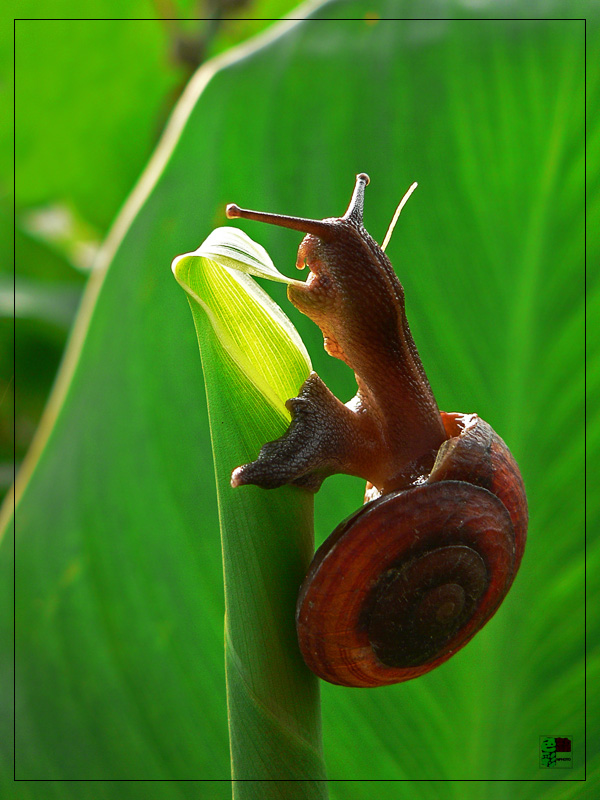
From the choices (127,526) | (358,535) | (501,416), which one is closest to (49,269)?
(127,526)

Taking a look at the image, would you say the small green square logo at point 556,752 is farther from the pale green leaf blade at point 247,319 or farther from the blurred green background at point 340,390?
the pale green leaf blade at point 247,319

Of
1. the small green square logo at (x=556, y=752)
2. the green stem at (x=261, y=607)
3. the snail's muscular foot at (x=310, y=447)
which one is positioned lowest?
the small green square logo at (x=556, y=752)

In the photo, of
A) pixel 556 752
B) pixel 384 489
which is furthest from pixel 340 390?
pixel 556 752

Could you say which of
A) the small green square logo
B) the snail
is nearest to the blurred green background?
the small green square logo

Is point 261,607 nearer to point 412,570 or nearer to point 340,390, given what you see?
point 412,570

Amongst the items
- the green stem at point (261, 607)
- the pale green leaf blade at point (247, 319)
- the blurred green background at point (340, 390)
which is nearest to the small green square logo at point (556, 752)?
the blurred green background at point (340, 390)

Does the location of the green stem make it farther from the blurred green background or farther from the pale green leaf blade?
the blurred green background

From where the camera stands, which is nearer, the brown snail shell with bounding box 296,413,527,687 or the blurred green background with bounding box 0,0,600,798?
the brown snail shell with bounding box 296,413,527,687
